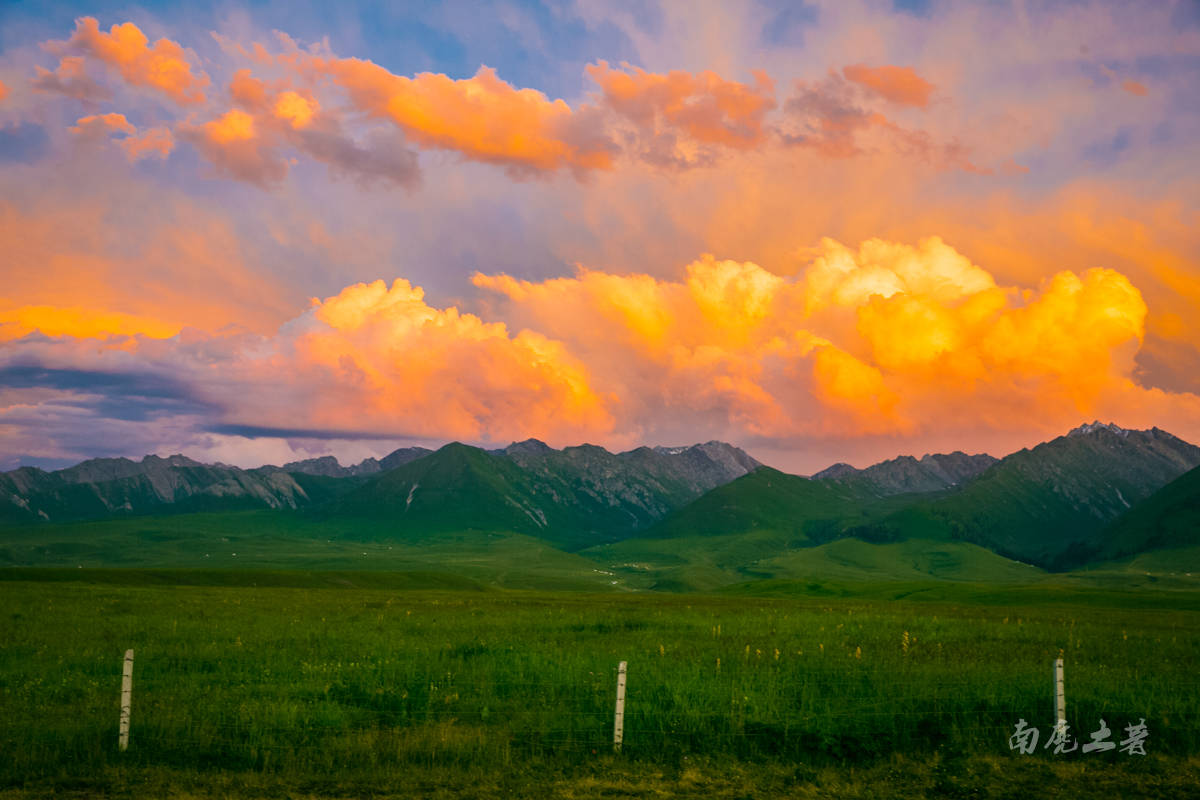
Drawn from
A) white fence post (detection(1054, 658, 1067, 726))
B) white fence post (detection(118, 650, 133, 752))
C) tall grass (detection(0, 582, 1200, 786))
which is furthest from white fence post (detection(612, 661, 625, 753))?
white fence post (detection(118, 650, 133, 752))

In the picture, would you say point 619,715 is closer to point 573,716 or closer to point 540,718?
point 573,716

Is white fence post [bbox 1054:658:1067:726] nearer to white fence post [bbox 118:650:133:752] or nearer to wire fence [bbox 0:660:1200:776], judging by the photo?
wire fence [bbox 0:660:1200:776]

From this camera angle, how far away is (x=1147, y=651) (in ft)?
141

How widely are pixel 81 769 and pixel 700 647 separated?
27.2 metres

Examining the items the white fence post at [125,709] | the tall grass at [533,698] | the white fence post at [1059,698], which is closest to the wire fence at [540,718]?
the tall grass at [533,698]

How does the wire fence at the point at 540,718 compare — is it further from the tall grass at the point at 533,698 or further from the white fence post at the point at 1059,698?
the white fence post at the point at 1059,698

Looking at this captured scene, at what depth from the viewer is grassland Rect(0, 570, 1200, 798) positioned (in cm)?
1975

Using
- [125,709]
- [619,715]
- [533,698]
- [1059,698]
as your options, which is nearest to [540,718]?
[533,698]

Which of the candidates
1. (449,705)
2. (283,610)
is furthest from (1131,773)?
(283,610)

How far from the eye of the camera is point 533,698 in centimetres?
2755

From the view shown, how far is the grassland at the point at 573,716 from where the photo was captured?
1975 cm

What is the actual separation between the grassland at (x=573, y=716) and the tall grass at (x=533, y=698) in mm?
103

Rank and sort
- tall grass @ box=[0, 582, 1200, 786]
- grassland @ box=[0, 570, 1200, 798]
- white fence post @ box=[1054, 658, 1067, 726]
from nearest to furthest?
grassland @ box=[0, 570, 1200, 798] → tall grass @ box=[0, 582, 1200, 786] → white fence post @ box=[1054, 658, 1067, 726]

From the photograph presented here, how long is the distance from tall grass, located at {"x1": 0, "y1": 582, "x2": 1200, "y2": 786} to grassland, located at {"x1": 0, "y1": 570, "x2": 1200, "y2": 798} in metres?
0.10
